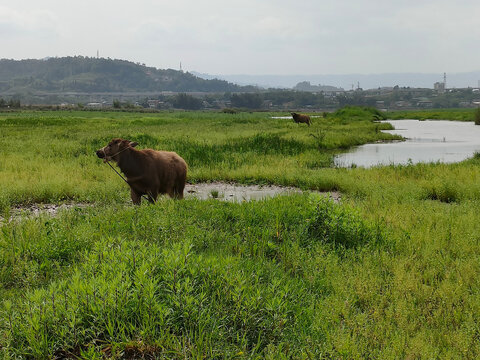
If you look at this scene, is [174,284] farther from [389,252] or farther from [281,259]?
[389,252]

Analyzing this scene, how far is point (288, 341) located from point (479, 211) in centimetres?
767

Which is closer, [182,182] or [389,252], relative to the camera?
[389,252]

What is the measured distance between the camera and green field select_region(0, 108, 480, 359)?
154 inches

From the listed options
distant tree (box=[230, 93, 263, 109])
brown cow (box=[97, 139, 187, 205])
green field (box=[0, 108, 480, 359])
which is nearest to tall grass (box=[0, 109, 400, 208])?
green field (box=[0, 108, 480, 359])

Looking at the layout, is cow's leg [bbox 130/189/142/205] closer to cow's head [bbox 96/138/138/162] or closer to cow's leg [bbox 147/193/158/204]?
cow's leg [bbox 147/193/158/204]

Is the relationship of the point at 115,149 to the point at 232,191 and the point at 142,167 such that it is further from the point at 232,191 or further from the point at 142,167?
the point at 232,191

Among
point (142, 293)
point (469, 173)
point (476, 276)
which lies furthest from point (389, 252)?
point (469, 173)

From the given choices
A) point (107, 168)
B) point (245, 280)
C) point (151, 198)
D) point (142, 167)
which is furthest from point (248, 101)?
point (245, 280)

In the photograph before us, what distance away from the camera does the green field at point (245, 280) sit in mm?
3920

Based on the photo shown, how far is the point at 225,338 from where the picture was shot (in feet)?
13.3

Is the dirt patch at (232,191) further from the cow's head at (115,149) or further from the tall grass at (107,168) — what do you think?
the cow's head at (115,149)

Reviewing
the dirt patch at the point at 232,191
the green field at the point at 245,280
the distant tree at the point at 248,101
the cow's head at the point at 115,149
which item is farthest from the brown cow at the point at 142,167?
the distant tree at the point at 248,101

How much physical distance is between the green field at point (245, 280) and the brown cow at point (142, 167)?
39.4 inches

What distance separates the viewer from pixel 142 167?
9.87 meters
